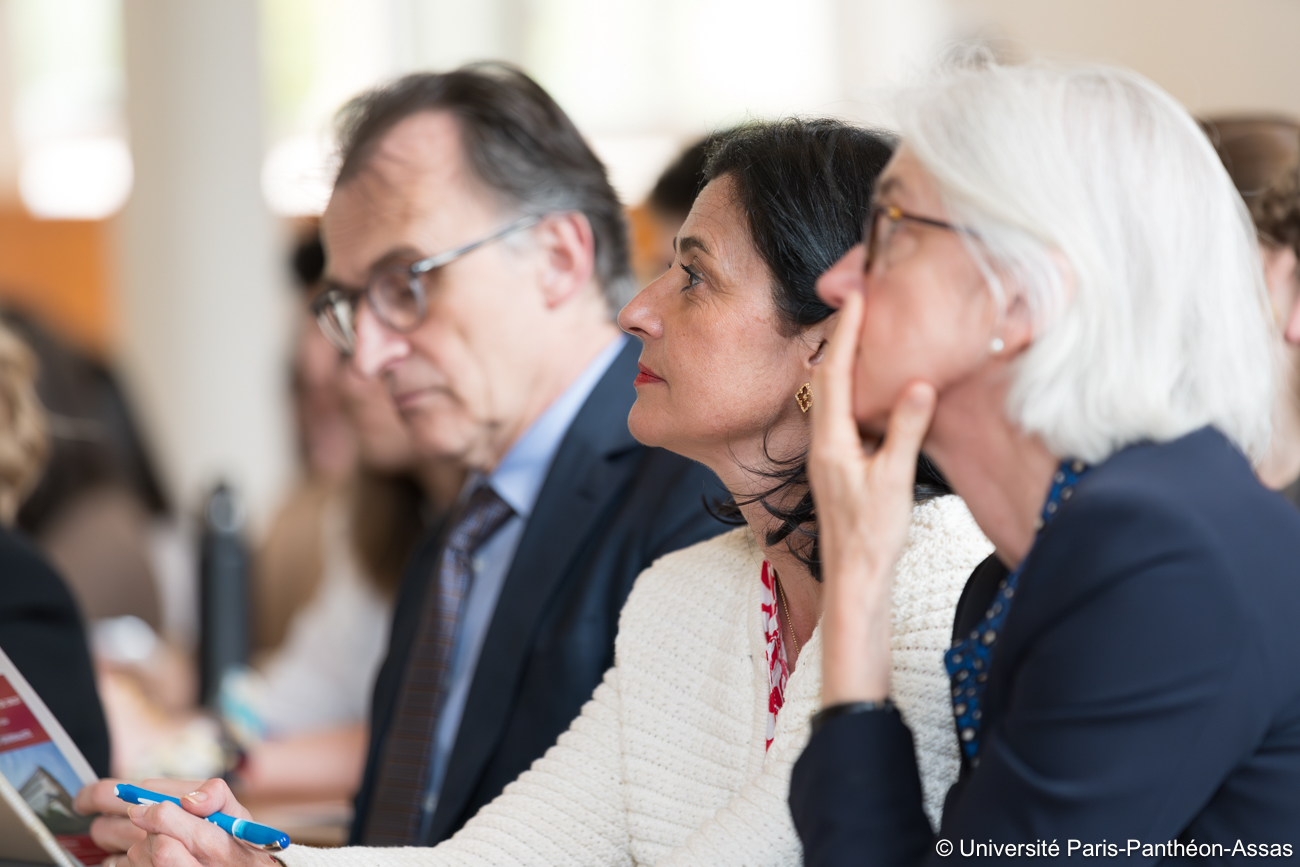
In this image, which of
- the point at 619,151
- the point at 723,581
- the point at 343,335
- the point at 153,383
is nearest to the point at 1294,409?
Answer: the point at 723,581

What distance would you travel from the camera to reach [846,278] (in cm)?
105

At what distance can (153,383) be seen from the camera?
546 cm

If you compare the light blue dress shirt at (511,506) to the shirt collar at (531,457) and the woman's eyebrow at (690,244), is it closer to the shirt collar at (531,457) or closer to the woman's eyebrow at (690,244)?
the shirt collar at (531,457)

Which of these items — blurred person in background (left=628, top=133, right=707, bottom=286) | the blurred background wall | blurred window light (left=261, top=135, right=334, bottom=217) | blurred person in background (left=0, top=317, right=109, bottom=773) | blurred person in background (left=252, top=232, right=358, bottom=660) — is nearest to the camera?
blurred person in background (left=0, top=317, right=109, bottom=773)

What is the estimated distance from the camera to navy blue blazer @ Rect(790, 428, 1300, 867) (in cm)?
87

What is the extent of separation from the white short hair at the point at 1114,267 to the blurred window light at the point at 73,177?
30.3 feet

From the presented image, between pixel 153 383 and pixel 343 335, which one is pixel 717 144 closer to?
pixel 343 335

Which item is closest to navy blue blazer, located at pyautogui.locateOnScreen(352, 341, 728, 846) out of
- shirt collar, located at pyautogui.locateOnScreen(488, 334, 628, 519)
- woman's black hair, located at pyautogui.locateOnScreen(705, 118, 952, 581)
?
shirt collar, located at pyautogui.locateOnScreen(488, 334, 628, 519)

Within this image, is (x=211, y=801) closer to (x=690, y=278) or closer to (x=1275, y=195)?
(x=690, y=278)

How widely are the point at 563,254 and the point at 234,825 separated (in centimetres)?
105

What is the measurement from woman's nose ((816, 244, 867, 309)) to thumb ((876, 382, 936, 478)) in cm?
10

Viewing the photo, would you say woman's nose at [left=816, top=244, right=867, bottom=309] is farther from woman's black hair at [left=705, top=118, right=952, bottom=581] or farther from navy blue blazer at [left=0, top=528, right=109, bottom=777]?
navy blue blazer at [left=0, top=528, right=109, bottom=777]

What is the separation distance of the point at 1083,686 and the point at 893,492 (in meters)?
0.20

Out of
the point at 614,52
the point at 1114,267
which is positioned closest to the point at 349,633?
the point at 1114,267
